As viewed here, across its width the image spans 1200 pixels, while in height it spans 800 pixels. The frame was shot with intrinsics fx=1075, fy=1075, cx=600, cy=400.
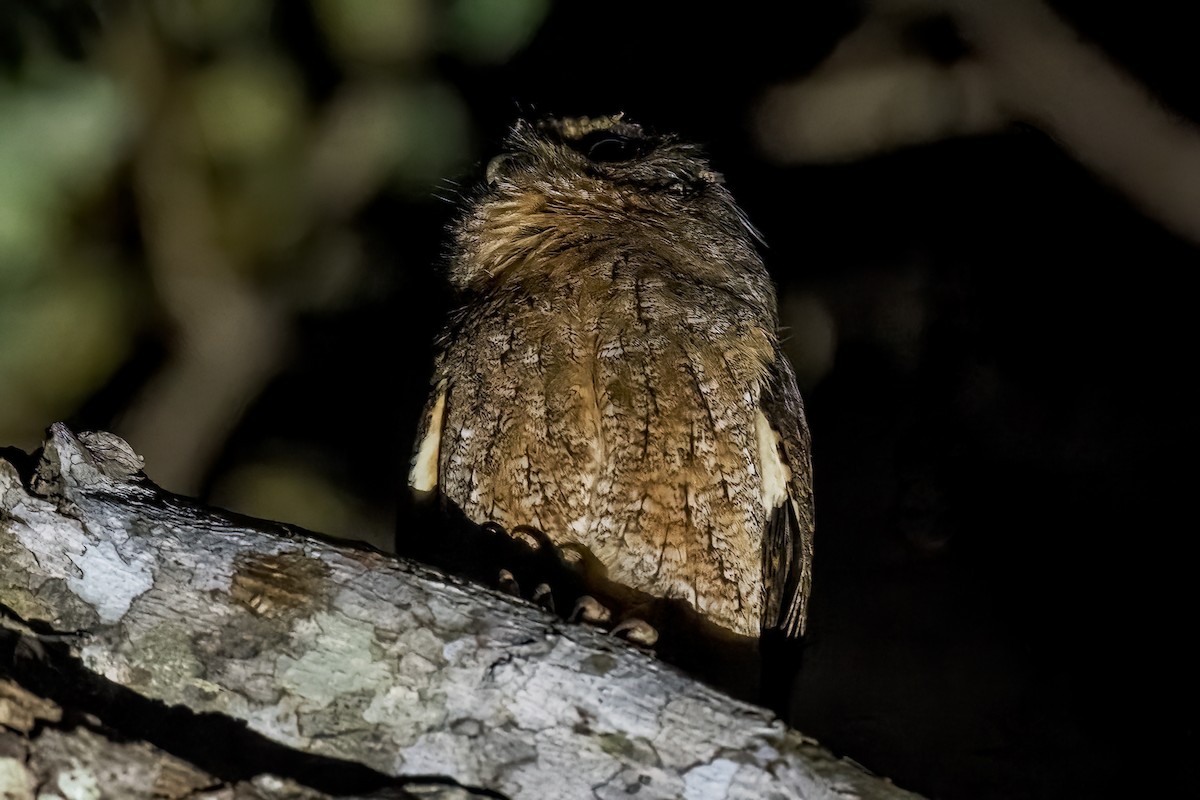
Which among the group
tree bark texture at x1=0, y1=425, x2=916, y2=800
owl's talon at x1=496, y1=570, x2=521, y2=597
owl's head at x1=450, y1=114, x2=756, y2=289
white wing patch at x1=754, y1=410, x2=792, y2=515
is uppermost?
owl's head at x1=450, y1=114, x2=756, y2=289

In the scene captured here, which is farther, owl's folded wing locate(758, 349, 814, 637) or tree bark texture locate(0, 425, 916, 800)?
owl's folded wing locate(758, 349, 814, 637)

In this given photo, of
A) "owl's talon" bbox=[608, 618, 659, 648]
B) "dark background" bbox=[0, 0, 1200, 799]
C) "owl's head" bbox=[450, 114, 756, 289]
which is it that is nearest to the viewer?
"owl's talon" bbox=[608, 618, 659, 648]

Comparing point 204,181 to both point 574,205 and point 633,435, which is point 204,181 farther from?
point 633,435

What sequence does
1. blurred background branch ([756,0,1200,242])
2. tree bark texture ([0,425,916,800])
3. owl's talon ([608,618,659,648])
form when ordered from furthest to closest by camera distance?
blurred background branch ([756,0,1200,242]), owl's talon ([608,618,659,648]), tree bark texture ([0,425,916,800])

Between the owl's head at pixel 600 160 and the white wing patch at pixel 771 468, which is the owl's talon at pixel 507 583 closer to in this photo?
the white wing patch at pixel 771 468

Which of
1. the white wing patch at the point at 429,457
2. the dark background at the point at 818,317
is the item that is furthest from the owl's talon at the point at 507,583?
the dark background at the point at 818,317

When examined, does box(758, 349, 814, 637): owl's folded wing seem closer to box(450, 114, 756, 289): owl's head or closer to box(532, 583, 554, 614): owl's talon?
box(450, 114, 756, 289): owl's head

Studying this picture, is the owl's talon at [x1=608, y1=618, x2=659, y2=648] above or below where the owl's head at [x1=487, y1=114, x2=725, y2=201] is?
below

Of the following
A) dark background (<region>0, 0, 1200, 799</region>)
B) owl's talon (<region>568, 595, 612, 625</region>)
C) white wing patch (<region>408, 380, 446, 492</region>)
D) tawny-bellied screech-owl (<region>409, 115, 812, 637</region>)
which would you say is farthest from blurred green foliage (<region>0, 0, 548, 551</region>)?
owl's talon (<region>568, 595, 612, 625</region>)
